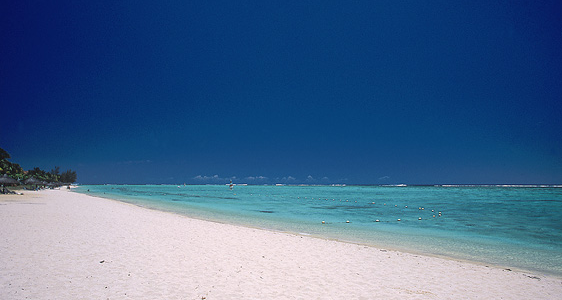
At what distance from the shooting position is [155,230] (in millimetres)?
14984

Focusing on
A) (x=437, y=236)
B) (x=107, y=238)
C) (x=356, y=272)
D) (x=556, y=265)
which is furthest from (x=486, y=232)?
(x=107, y=238)

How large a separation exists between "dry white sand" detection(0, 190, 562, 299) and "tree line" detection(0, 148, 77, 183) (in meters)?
48.4

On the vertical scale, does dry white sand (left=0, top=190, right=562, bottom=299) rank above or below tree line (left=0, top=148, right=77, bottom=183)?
below

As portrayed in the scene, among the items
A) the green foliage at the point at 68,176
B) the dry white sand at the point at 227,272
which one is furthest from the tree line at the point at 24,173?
the dry white sand at the point at 227,272

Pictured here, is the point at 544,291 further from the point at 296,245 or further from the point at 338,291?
the point at 296,245

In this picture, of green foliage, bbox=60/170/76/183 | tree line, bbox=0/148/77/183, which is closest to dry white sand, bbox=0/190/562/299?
tree line, bbox=0/148/77/183

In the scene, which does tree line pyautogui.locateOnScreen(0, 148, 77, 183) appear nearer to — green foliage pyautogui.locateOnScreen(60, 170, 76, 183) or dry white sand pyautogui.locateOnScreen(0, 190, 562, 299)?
green foliage pyautogui.locateOnScreen(60, 170, 76, 183)

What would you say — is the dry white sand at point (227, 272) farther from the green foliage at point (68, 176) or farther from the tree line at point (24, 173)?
the green foliage at point (68, 176)

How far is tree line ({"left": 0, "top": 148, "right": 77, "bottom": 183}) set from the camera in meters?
53.5

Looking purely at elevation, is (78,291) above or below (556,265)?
above

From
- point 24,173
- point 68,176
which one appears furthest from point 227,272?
point 68,176

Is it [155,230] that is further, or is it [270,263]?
[155,230]

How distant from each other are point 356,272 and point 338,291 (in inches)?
75.0

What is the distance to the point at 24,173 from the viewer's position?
3337 inches
